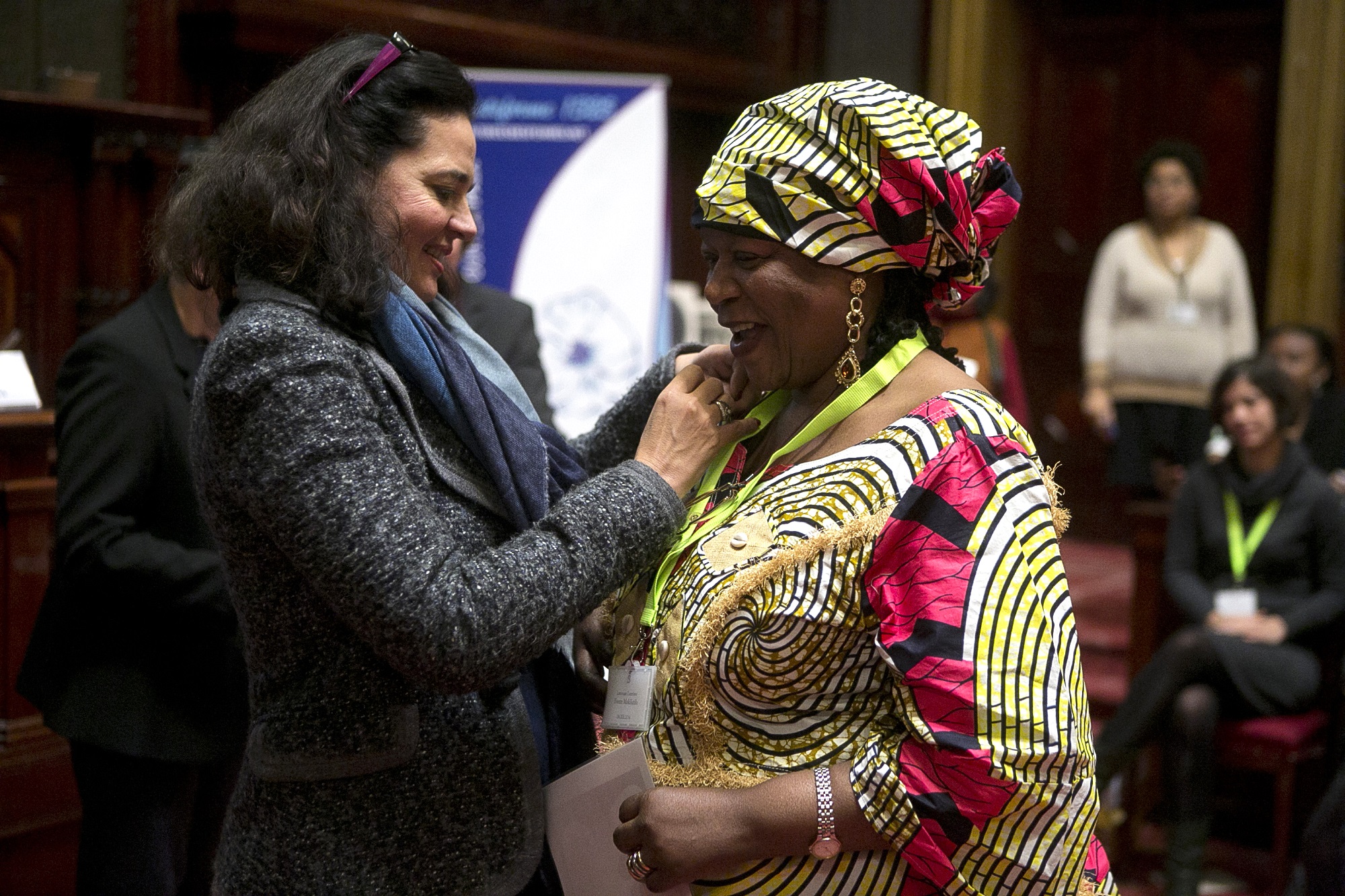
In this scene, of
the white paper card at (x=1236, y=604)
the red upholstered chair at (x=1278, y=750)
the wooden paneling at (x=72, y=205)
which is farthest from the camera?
the wooden paneling at (x=72, y=205)

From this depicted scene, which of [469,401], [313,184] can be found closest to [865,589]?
[469,401]

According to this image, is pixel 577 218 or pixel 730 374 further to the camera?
pixel 577 218

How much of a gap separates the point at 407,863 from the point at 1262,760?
3086 mm

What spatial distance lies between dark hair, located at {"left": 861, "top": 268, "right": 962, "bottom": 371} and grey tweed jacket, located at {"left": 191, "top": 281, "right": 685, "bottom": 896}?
0.96 ft

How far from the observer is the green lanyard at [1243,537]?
159 inches

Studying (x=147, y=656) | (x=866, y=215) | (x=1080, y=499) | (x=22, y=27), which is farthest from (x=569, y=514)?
(x=1080, y=499)

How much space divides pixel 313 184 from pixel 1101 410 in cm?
455

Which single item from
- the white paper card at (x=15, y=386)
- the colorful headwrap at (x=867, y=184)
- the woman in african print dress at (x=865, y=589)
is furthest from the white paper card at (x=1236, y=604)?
the white paper card at (x=15, y=386)

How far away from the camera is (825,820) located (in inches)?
54.7

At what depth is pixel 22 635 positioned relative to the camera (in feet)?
9.62

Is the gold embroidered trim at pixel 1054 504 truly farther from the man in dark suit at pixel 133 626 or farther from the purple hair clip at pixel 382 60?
the man in dark suit at pixel 133 626

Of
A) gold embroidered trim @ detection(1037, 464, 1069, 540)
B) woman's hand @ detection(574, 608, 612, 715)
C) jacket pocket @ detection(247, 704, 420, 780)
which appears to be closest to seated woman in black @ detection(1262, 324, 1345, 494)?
gold embroidered trim @ detection(1037, 464, 1069, 540)

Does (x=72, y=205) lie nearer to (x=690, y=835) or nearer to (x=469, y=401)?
(x=469, y=401)

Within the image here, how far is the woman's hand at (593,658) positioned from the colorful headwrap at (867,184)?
554 mm
